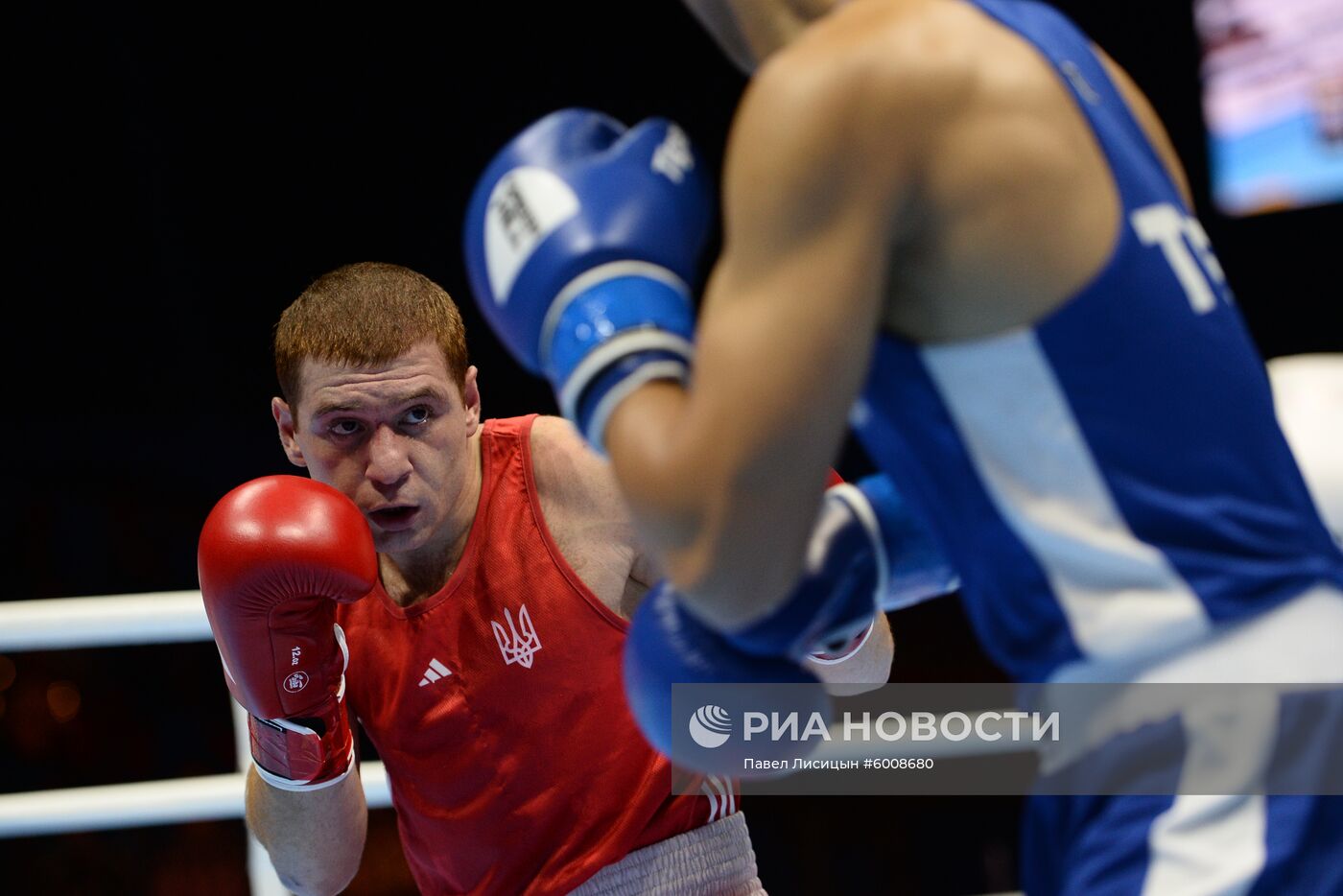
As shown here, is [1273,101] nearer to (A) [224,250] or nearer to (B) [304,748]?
(A) [224,250]

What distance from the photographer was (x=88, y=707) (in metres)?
5.37

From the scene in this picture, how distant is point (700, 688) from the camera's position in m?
1.20

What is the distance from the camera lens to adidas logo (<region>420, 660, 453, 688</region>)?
1884 mm

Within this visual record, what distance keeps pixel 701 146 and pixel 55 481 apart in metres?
2.89

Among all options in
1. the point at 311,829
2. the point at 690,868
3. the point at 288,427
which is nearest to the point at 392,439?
the point at 288,427

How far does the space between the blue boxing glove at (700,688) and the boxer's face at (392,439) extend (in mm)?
687

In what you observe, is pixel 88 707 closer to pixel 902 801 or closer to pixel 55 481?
pixel 55 481

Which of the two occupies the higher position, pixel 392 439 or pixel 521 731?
pixel 392 439

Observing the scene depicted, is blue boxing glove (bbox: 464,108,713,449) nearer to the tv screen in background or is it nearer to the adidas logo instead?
the adidas logo

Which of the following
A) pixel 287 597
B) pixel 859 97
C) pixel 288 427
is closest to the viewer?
pixel 859 97

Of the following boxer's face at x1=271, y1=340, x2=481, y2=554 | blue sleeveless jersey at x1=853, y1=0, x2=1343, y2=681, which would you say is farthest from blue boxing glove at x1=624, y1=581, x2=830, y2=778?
boxer's face at x1=271, y1=340, x2=481, y2=554

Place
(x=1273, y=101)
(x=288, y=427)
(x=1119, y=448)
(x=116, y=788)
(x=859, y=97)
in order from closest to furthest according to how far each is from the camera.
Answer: (x=859, y=97) → (x=1119, y=448) → (x=288, y=427) → (x=116, y=788) → (x=1273, y=101)

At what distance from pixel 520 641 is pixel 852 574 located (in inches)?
28.8

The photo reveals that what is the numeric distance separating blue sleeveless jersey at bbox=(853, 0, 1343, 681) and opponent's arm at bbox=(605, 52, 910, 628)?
0.43 feet
